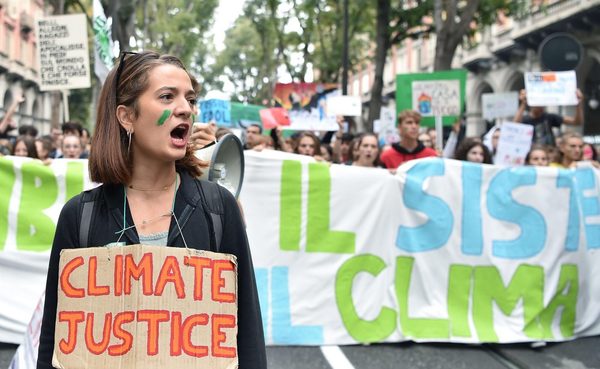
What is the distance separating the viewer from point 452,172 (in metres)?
6.45

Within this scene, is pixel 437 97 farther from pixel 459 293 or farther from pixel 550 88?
pixel 459 293

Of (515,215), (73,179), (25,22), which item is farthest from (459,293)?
(25,22)

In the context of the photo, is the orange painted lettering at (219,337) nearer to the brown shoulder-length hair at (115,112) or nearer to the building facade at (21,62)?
the brown shoulder-length hair at (115,112)

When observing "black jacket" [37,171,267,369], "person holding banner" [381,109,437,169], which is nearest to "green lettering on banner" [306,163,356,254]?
"person holding banner" [381,109,437,169]

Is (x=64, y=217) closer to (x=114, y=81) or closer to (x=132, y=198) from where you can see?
(x=132, y=198)

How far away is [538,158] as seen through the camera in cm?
737

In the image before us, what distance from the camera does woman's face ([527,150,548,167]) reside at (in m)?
7.35

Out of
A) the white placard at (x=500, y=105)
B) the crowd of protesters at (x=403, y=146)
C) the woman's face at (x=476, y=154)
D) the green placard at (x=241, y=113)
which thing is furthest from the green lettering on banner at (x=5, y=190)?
the green placard at (x=241, y=113)

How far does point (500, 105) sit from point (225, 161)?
10.4 metres

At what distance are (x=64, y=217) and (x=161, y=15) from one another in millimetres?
32467

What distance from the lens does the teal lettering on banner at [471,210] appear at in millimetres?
6391

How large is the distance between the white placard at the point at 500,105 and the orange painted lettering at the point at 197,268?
36.0 feet

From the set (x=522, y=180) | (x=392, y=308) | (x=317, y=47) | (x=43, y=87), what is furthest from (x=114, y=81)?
(x=317, y=47)

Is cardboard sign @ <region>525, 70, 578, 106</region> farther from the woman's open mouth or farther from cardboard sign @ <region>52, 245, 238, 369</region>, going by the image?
cardboard sign @ <region>52, 245, 238, 369</region>
